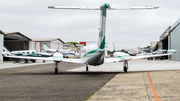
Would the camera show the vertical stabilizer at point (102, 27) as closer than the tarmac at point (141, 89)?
No

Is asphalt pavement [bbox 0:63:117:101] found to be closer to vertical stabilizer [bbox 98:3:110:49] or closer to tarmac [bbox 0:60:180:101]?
tarmac [bbox 0:60:180:101]

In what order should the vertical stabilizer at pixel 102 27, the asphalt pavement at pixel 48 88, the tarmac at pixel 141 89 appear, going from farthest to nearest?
the vertical stabilizer at pixel 102 27 → the asphalt pavement at pixel 48 88 → the tarmac at pixel 141 89

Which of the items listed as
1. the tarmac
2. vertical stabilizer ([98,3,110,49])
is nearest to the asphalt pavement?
the tarmac

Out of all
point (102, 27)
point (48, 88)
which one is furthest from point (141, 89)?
point (102, 27)

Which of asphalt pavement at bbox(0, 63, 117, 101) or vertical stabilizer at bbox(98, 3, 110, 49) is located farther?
vertical stabilizer at bbox(98, 3, 110, 49)

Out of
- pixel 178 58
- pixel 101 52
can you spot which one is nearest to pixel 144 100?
pixel 101 52

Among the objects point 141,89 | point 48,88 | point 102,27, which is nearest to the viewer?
point 141,89

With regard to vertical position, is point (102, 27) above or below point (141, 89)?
above

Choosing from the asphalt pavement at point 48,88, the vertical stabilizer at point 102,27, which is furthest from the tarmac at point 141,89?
the vertical stabilizer at point 102,27

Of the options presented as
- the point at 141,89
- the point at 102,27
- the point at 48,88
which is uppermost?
the point at 102,27

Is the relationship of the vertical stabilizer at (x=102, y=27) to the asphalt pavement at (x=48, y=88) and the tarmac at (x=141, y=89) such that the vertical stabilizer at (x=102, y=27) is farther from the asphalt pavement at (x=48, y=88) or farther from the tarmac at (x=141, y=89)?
the tarmac at (x=141, y=89)

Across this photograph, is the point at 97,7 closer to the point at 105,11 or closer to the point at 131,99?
the point at 105,11

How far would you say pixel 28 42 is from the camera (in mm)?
61812

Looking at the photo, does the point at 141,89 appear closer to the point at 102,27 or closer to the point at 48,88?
the point at 48,88
